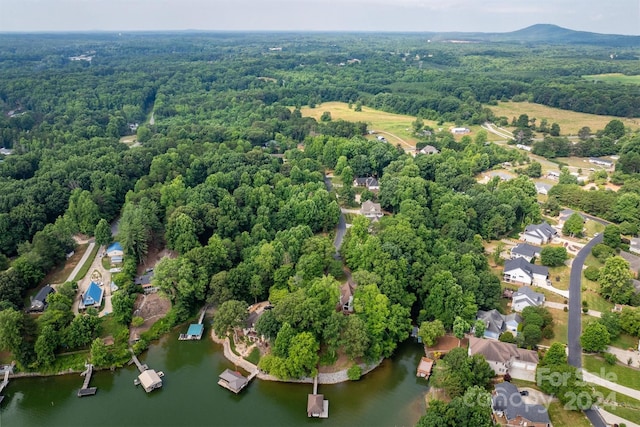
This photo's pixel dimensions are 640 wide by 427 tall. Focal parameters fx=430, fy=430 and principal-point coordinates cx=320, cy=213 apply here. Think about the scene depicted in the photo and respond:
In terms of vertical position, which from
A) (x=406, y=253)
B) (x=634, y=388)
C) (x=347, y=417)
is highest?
(x=406, y=253)

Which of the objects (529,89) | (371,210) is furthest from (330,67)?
(371,210)

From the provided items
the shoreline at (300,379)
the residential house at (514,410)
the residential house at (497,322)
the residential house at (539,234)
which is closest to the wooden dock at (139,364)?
the shoreline at (300,379)

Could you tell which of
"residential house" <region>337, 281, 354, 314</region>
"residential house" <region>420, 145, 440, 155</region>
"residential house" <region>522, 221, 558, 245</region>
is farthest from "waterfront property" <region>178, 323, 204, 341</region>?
"residential house" <region>420, 145, 440, 155</region>

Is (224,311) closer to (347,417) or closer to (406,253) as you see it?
(347,417)

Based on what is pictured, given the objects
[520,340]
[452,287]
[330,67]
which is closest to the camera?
[520,340]

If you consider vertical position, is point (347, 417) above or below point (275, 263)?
below

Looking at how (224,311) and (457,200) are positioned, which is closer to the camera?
(224,311)

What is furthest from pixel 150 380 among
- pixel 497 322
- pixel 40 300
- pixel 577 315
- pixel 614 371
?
pixel 577 315
